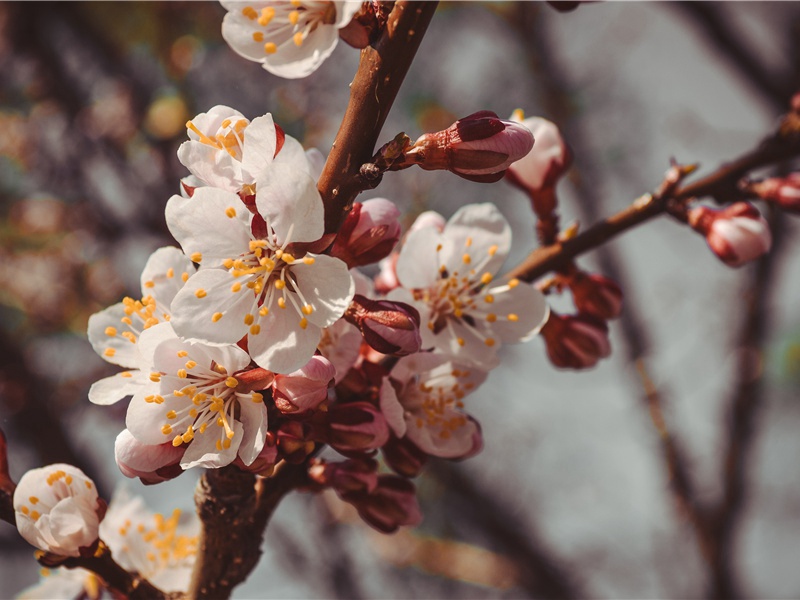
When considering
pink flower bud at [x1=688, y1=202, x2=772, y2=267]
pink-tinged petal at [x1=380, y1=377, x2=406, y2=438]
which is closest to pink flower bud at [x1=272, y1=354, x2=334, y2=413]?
pink-tinged petal at [x1=380, y1=377, x2=406, y2=438]

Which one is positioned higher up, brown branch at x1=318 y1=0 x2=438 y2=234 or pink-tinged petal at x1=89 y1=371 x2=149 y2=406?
brown branch at x1=318 y1=0 x2=438 y2=234

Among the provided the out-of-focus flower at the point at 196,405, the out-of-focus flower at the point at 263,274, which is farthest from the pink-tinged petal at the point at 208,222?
the out-of-focus flower at the point at 196,405

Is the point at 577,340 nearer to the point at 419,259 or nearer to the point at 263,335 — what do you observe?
the point at 419,259

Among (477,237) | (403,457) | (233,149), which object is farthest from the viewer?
(477,237)

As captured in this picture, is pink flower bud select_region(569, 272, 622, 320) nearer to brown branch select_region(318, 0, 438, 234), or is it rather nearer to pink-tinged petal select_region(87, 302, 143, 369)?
brown branch select_region(318, 0, 438, 234)

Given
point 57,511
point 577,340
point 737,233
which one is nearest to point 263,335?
point 57,511

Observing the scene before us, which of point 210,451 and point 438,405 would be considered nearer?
point 210,451

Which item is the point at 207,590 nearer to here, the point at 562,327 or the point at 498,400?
the point at 562,327
